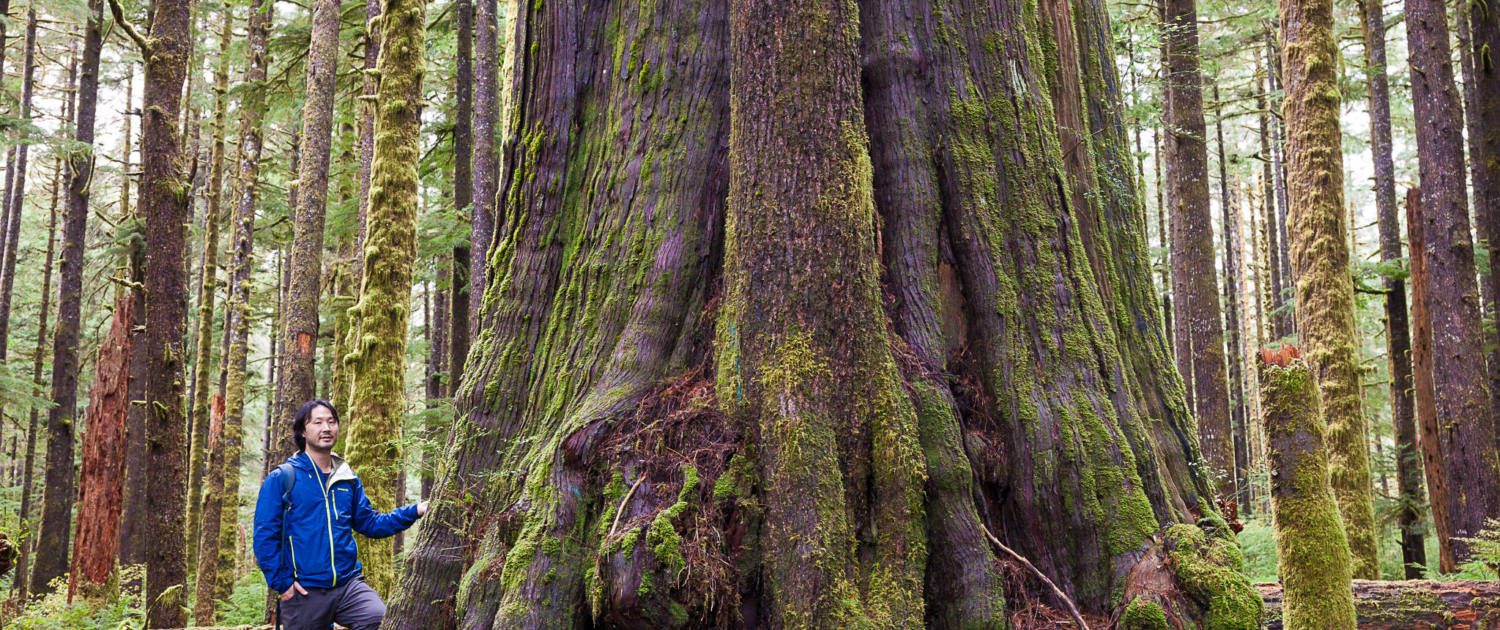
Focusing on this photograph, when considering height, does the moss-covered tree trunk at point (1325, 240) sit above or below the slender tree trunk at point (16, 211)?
below

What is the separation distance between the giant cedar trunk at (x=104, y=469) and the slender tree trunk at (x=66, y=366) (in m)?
1.69

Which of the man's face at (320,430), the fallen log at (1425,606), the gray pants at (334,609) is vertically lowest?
the fallen log at (1425,606)

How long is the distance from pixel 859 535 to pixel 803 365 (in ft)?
2.52

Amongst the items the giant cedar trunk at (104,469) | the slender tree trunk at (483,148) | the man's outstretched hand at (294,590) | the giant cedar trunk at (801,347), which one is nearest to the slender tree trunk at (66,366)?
the giant cedar trunk at (104,469)

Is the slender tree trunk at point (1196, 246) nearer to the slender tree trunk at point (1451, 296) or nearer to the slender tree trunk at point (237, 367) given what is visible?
the slender tree trunk at point (1451, 296)

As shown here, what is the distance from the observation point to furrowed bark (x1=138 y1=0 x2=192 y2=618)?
746 cm

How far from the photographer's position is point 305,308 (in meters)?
9.74

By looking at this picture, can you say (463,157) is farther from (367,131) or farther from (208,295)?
(208,295)

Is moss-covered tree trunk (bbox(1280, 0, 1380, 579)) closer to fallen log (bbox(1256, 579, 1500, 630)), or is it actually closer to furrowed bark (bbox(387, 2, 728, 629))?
fallen log (bbox(1256, 579, 1500, 630))

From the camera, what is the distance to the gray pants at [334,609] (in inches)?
183

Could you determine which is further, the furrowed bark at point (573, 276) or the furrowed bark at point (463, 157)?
the furrowed bark at point (463, 157)

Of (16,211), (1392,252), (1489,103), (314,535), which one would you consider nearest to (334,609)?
(314,535)

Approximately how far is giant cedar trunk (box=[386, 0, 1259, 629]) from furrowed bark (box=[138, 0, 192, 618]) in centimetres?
457

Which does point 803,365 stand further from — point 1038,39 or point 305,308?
point 305,308
